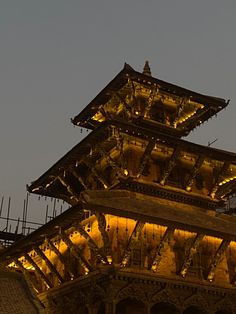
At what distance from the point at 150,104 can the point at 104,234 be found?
510 inches

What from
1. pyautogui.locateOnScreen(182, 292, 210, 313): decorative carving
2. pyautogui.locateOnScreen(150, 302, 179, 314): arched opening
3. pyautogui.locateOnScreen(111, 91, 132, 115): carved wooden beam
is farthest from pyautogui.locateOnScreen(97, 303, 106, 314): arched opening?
pyautogui.locateOnScreen(111, 91, 132, 115): carved wooden beam

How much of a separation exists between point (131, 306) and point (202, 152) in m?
10.9

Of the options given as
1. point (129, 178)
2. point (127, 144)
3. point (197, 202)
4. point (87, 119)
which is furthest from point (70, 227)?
point (87, 119)

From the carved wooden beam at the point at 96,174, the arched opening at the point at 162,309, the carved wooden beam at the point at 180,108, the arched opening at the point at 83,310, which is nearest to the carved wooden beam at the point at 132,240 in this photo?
the arched opening at the point at 162,309

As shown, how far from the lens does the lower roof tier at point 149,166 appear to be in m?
33.2

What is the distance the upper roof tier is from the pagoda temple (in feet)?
0.25

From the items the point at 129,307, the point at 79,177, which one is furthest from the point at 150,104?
the point at 129,307

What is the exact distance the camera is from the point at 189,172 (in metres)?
36.8

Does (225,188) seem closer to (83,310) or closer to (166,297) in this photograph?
(166,297)

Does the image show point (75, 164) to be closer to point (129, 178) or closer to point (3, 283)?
point (129, 178)

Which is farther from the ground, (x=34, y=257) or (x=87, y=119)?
(x=87, y=119)

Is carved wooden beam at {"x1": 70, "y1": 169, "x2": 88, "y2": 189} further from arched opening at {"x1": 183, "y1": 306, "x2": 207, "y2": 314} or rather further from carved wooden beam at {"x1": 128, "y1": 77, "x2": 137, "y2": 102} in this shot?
arched opening at {"x1": 183, "y1": 306, "x2": 207, "y2": 314}

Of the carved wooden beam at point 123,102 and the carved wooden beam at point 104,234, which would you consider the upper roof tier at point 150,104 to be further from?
the carved wooden beam at point 104,234

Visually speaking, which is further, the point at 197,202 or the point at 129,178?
the point at 197,202
